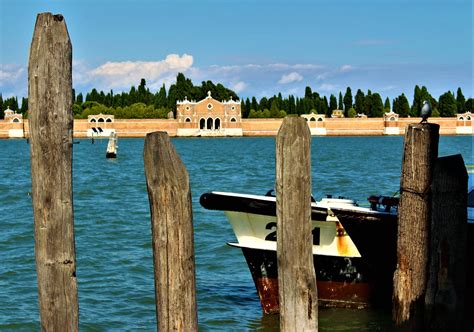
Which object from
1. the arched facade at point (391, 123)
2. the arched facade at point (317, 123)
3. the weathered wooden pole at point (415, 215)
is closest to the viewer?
the weathered wooden pole at point (415, 215)

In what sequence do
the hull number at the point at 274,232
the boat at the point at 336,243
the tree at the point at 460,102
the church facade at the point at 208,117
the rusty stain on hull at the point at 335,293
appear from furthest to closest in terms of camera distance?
1. the tree at the point at 460,102
2. the church facade at the point at 208,117
3. the rusty stain on hull at the point at 335,293
4. the hull number at the point at 274,232
5. the boat at the point at 336,243

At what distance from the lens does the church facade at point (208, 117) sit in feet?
262

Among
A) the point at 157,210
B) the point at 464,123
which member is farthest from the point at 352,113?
the point at 157,210

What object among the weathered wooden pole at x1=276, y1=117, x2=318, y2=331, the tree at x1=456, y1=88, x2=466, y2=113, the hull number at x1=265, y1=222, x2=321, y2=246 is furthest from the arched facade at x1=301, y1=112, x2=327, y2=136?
the weathered wooden pole at x1=276, y1=117, x2=318, y2=331

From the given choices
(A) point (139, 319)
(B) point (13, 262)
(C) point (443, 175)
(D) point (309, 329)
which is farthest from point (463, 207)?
(B) point (13, 262)

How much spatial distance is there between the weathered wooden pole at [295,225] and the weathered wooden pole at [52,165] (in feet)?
3.01

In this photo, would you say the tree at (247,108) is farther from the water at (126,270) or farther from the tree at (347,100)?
the water at (126,270)

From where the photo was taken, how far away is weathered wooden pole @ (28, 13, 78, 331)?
3.66m

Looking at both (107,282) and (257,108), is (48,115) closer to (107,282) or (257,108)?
(107,282)

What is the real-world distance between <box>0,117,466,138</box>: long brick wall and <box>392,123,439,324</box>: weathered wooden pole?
2849 inches

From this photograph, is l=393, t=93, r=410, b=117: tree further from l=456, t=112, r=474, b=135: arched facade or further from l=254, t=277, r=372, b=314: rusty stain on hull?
l=254, t=277, r=372, b=314: rusty stain on hull

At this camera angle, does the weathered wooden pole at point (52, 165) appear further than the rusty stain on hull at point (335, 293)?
No

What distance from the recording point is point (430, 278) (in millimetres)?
4977

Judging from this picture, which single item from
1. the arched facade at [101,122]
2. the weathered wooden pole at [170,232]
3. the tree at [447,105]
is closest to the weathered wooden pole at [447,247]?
the weathered wooden pole at [170,232]
